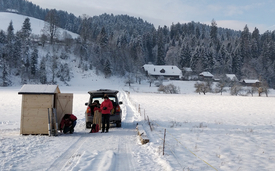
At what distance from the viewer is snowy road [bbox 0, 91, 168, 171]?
517 centimetres

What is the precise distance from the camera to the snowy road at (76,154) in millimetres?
5168

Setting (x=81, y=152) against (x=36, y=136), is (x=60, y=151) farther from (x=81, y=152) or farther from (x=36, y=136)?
(x=36, y=136)

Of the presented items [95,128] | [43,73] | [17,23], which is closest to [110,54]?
[43,73]

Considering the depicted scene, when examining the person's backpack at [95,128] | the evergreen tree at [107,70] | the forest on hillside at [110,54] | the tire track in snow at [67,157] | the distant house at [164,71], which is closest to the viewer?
the tire track in snow at [67,157]

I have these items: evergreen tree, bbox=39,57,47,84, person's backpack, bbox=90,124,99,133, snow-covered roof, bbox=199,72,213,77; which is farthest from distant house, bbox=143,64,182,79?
person's backpack, bbox=90,124,99,133

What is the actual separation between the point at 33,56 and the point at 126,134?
206 ft

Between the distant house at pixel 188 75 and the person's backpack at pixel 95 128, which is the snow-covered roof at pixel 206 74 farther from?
the person's backpack at pixel 95 128

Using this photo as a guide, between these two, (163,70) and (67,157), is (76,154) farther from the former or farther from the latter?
(163,70)

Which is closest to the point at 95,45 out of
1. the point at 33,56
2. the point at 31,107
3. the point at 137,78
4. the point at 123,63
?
the point at 123,63

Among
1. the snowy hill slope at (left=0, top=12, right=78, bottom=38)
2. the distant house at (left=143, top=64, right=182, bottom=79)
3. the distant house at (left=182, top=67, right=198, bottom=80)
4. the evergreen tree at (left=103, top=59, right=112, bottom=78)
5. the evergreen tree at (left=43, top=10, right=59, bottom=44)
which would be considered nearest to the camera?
the evergreen tree at (left=103, top=59, right=112, bottom=78)

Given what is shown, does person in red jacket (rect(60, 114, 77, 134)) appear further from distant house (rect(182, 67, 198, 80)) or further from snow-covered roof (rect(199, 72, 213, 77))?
snow-covered roof (rect(199, 72, 213, 77))

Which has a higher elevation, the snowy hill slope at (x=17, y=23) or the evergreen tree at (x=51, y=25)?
the snowy hill slope at (x=17, y=23)

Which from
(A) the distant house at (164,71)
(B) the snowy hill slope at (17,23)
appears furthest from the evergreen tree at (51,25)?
(A) the distant house at (164,71)

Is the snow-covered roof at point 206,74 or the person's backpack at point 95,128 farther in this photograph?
the snow-covered roof at point 206,74
